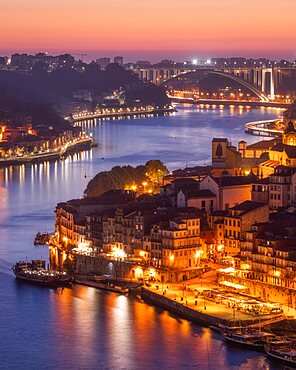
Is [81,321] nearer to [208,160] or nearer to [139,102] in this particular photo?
[208,160]

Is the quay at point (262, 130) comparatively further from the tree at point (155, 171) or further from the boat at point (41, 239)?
the boat at point (41, 239)

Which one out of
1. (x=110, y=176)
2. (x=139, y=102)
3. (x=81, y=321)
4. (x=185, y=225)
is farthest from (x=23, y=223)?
(x=139, y=102)

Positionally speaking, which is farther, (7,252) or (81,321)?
(7,252)

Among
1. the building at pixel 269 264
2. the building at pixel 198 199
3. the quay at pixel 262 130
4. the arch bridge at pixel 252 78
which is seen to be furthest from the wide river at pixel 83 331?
the arch bridge at pixel 252 78

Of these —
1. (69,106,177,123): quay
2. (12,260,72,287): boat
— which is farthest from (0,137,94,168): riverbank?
(12,260,72,287): boat

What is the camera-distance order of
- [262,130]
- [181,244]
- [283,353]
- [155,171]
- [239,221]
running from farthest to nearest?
[262,130], [155,171], [239,221], [181,244], [283,353]

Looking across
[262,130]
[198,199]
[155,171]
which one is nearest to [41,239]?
[198,199]

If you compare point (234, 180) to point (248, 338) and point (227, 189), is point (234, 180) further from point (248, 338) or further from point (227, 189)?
point (248, 338)
